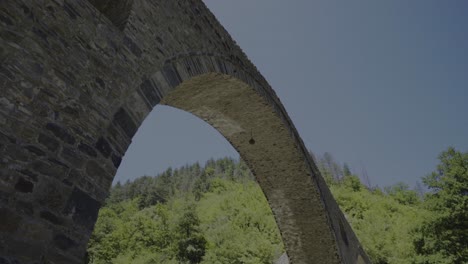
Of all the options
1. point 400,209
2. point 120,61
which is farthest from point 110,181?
point 400,209

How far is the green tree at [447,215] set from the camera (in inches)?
499

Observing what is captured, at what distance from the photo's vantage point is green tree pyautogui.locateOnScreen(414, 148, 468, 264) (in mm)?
12680

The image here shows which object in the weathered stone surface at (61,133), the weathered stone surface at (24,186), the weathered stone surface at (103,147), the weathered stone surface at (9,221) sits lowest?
the weathered stone surface at (9,221)

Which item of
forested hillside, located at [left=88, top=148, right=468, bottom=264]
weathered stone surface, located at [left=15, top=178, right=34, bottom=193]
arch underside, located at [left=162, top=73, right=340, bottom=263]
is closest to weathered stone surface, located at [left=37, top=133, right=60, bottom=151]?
weathered stone surface, located at [left=15, top=178, right=34, bottom=193]

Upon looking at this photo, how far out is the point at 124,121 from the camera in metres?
3.15

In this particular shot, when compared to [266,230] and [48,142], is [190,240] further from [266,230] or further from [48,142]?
[48,142]

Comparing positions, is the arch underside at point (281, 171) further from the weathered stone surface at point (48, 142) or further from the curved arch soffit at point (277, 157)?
the weathered stone surface at point (48, 142)

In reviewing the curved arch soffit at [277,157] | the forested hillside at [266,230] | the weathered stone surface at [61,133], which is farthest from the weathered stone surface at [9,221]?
the forested hillside at [266,230]

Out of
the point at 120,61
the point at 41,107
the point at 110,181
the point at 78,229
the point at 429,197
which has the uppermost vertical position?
the point at 429,197

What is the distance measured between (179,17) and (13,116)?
2.70m

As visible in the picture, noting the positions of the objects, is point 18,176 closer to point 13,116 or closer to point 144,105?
point 13,116

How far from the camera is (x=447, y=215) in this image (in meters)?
13.1

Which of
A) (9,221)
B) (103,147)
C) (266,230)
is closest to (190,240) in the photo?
(266,230)

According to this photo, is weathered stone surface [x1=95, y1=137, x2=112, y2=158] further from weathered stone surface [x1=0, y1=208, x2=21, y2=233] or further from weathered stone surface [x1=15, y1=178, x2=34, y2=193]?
weathered stone surface [x1=0, y1=208, x2=21, y2=233]
